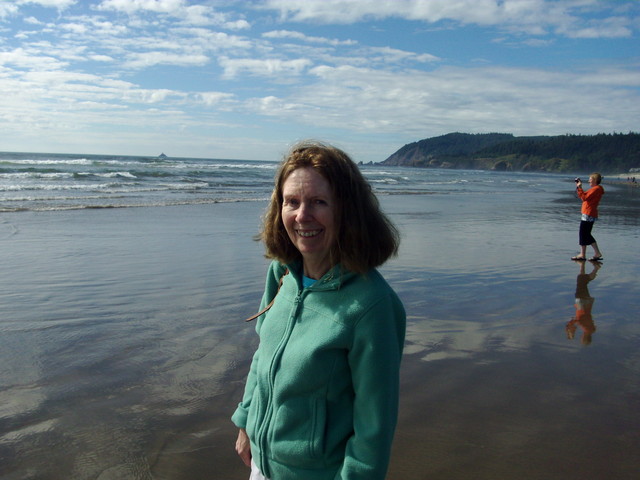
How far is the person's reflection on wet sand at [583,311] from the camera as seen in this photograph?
539cm

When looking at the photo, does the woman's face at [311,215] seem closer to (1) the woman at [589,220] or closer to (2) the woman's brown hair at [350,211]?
(2) the woman's brown hair at [350,211]

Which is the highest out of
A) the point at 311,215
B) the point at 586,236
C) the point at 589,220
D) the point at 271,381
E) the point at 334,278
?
the point at 311,215

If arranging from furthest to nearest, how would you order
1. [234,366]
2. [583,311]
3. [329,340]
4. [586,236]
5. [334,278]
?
[586,236], [583,311], [234,366], [334,278], [329,340]

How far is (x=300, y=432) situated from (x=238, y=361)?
286 centimetres

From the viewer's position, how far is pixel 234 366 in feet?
14.4

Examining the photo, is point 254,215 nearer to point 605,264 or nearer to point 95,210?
point 95,210

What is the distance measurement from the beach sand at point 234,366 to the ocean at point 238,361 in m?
0.02

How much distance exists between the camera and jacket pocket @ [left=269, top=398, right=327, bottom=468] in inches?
66.8

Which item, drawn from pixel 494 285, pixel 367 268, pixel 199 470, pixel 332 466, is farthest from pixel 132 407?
pixel 494 285

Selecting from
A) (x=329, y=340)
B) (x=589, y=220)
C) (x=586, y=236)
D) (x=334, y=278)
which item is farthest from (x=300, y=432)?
(x=589, y=220)

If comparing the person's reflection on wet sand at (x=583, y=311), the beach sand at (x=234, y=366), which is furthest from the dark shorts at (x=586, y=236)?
the person's reflection on wet sand at (x=583, y=311)

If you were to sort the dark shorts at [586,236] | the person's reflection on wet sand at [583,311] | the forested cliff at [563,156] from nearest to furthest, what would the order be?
the person's reflection on wet sand at [583,311] < the dark shorts at [586,236] < the forested cliff at [563,156]

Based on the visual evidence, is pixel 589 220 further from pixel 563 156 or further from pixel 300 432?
pixel 563 156

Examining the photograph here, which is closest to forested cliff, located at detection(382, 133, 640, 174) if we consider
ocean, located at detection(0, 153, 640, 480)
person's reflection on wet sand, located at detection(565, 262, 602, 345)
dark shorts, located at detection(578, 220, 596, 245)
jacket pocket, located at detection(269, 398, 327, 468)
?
dark shorts, located at detection(578, 220, 596, 245)
